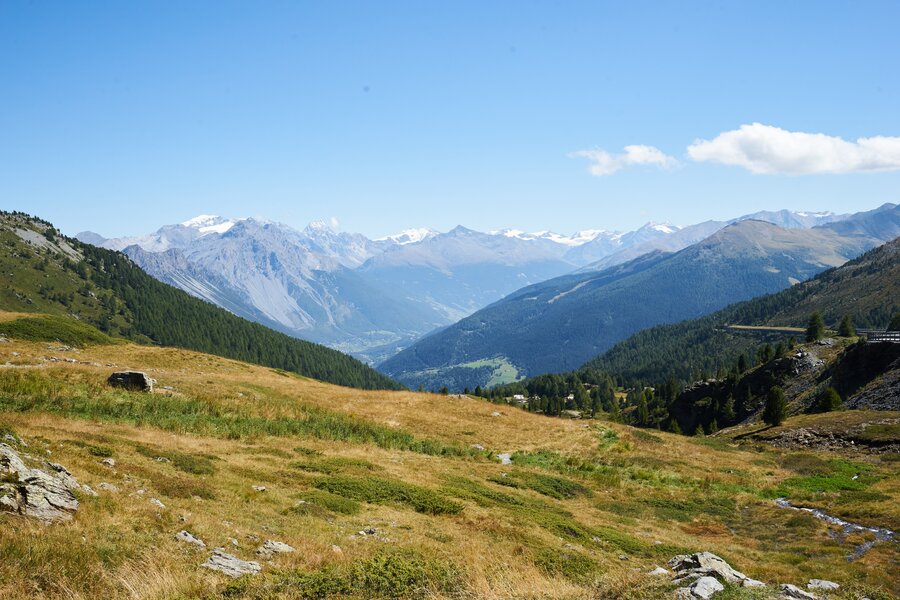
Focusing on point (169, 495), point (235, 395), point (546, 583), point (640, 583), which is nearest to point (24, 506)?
point (169, 495)

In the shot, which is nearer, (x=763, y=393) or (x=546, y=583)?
(x=546, y=583)

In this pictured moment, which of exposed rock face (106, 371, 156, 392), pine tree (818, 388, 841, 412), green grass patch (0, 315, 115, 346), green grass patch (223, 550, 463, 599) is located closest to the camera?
green grass patch (223, 550, 463, 599)

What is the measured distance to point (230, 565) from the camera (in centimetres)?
1135

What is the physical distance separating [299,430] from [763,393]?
8719cm

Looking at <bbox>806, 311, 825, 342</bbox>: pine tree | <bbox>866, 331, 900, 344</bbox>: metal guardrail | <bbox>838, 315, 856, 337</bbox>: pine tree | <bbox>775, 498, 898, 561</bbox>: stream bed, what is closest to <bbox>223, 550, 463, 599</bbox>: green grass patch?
<bbox>775, 498, 898, 561</bbox>: stream bed

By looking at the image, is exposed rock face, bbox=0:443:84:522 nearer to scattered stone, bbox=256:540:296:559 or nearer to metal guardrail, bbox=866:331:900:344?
scattered stone, bbox=256:540:296:559

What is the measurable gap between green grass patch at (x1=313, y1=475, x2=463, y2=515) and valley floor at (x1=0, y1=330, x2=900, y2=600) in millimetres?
96

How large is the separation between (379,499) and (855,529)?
2518 cm

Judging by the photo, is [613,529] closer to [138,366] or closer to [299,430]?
[299,430]

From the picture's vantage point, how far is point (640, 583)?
39.5 ft

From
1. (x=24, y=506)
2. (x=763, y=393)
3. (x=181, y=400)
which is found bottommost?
(x=763, y=393)

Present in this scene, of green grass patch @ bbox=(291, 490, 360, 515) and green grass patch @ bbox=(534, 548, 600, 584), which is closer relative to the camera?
green grass patch @ bbox=(534, 548, 600, 584)

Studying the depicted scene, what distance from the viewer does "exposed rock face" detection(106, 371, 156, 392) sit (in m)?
35.1

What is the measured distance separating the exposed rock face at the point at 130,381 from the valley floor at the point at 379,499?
1003 mm
